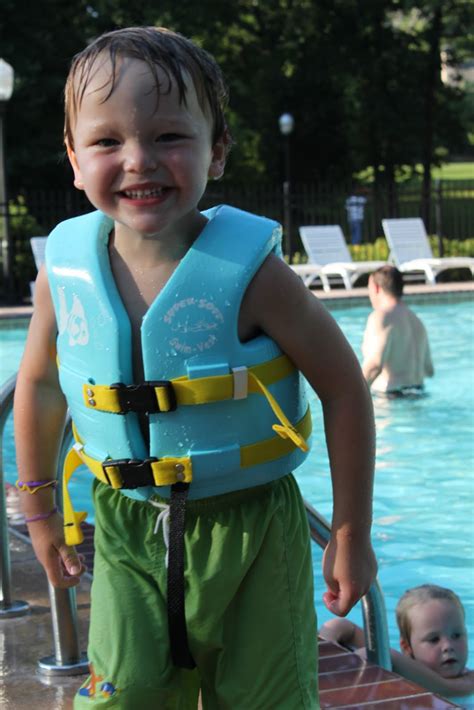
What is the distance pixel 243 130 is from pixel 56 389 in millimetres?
34161

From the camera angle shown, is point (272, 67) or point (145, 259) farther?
point (272, 67)

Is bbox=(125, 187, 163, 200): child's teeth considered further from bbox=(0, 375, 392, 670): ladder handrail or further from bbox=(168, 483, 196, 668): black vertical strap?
bbox=(0, 375, 392, 670): ladder handrail

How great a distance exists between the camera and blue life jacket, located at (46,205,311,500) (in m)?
2.29

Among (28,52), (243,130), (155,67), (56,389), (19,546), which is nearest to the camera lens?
(155,67)

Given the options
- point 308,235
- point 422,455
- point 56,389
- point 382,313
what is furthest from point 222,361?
point 308,235

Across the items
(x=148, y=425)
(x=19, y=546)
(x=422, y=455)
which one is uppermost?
(x=148, y=425)

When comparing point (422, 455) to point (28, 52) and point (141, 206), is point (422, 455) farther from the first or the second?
point (28, 52)

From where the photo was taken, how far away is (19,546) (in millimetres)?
5055

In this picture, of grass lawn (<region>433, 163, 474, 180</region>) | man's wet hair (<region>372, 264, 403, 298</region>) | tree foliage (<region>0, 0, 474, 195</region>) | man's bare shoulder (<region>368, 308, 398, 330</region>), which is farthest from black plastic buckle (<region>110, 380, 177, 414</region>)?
grass lawn (<region>433, 163, 474, 180</region>)

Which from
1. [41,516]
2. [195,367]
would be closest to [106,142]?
[195,367]

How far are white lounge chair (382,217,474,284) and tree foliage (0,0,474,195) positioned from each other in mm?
14101

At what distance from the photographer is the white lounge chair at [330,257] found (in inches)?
786

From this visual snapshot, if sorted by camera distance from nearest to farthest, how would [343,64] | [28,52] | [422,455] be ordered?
1. [422,455]
2. [28,52]
3. [343,64]

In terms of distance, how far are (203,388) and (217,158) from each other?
1.61 ft
